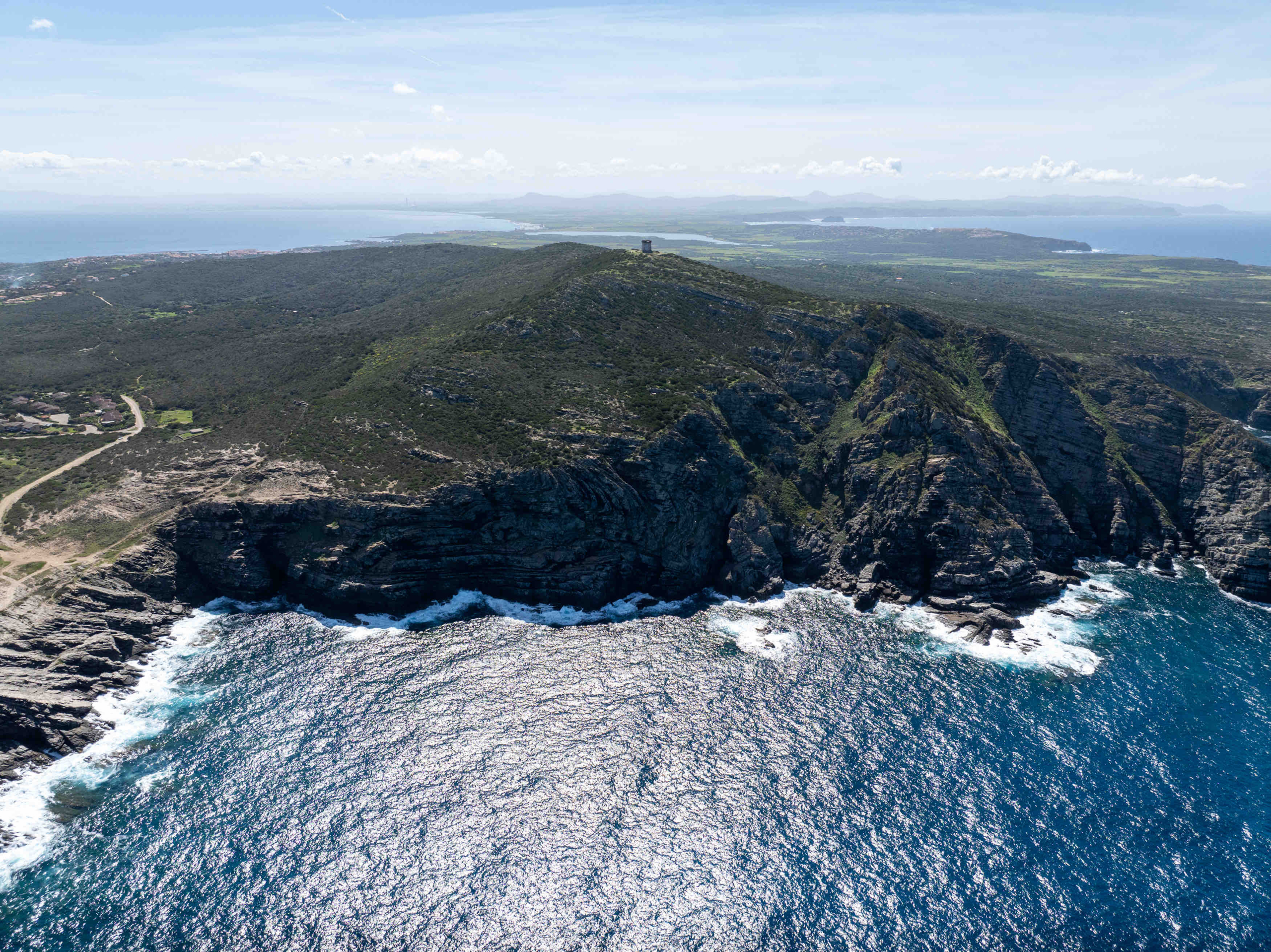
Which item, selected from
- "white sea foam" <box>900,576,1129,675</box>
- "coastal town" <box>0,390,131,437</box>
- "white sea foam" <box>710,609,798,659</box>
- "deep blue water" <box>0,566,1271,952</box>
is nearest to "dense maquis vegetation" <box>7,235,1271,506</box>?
"coastal town" <box>0,390,131,437</box>

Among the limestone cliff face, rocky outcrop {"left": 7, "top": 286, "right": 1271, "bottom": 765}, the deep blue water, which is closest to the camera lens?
the deep blue water

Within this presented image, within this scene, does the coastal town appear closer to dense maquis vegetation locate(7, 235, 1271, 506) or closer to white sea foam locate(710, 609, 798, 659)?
dense maquis vegetation locate(7, 235, 1271, 506)

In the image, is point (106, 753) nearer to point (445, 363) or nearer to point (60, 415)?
point (445, 363)

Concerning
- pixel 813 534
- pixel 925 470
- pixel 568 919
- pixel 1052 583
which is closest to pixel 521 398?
pixel 813 534

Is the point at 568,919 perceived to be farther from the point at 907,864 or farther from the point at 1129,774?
the point at 1129,774

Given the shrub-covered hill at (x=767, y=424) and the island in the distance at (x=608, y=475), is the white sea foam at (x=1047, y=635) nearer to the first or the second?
the island in the distance at (x=608, y=475)

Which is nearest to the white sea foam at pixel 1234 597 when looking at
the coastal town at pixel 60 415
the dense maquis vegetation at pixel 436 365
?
the dense maquis vegetation at pixel 436 365
